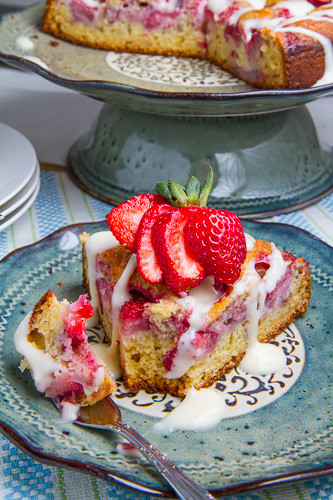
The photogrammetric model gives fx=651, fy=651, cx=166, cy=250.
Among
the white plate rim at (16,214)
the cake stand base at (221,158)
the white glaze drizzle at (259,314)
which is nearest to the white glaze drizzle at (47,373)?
the white glaze drizzle at (259,314)

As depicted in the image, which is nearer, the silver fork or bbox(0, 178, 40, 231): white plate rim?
the silver fork

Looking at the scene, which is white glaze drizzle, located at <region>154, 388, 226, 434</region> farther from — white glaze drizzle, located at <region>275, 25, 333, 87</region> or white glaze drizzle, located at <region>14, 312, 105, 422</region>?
white glaze drizzle, located at <region>275, 25, 333, 87</region>

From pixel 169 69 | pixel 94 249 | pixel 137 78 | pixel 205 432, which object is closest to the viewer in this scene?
pixel 205 432

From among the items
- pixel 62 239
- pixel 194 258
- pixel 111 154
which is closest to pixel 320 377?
pixel 194 258

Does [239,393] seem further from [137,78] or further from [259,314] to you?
[137,78]

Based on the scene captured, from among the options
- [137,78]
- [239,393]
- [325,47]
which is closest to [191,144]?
[137,78]

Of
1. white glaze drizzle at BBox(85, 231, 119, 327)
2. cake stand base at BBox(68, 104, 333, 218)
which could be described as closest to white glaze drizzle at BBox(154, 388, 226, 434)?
white glaze drizzle at BBox(85, 231, 119, 327)
